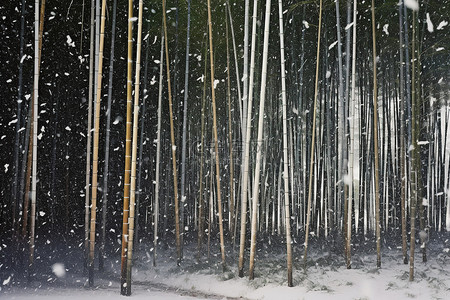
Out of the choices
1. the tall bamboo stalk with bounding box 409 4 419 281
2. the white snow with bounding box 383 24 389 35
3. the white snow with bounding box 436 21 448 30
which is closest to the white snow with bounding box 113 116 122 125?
the white snow with bounding box 383 24 389 35

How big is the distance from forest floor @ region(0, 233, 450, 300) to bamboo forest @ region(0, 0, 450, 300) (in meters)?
0.03

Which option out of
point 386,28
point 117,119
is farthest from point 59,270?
point 386,28

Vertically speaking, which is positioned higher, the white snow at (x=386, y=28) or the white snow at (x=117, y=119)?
the white snow at (x=386, y=28)

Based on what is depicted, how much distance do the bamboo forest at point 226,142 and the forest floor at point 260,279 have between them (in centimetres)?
3

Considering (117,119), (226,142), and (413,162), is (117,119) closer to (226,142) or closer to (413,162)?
(226,142)

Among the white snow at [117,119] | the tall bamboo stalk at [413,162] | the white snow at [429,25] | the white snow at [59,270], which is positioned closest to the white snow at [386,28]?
the white snow at [429,25]

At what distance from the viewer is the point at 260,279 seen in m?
4.23

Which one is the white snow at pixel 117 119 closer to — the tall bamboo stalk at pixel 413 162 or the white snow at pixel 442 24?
the tall bamboo stalk at pixel 413 162

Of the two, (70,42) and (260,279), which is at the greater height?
(70,42)

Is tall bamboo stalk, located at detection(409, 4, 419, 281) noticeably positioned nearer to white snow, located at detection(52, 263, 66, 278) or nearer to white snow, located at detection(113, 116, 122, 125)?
white snow, located at detection(52, 263, 66, 278)

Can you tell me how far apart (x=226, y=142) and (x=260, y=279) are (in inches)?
180

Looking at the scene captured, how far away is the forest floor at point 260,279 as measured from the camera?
149 inches

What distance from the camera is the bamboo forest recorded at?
411 centimetres

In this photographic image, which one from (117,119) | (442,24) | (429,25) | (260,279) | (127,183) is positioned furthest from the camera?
(117,119)
